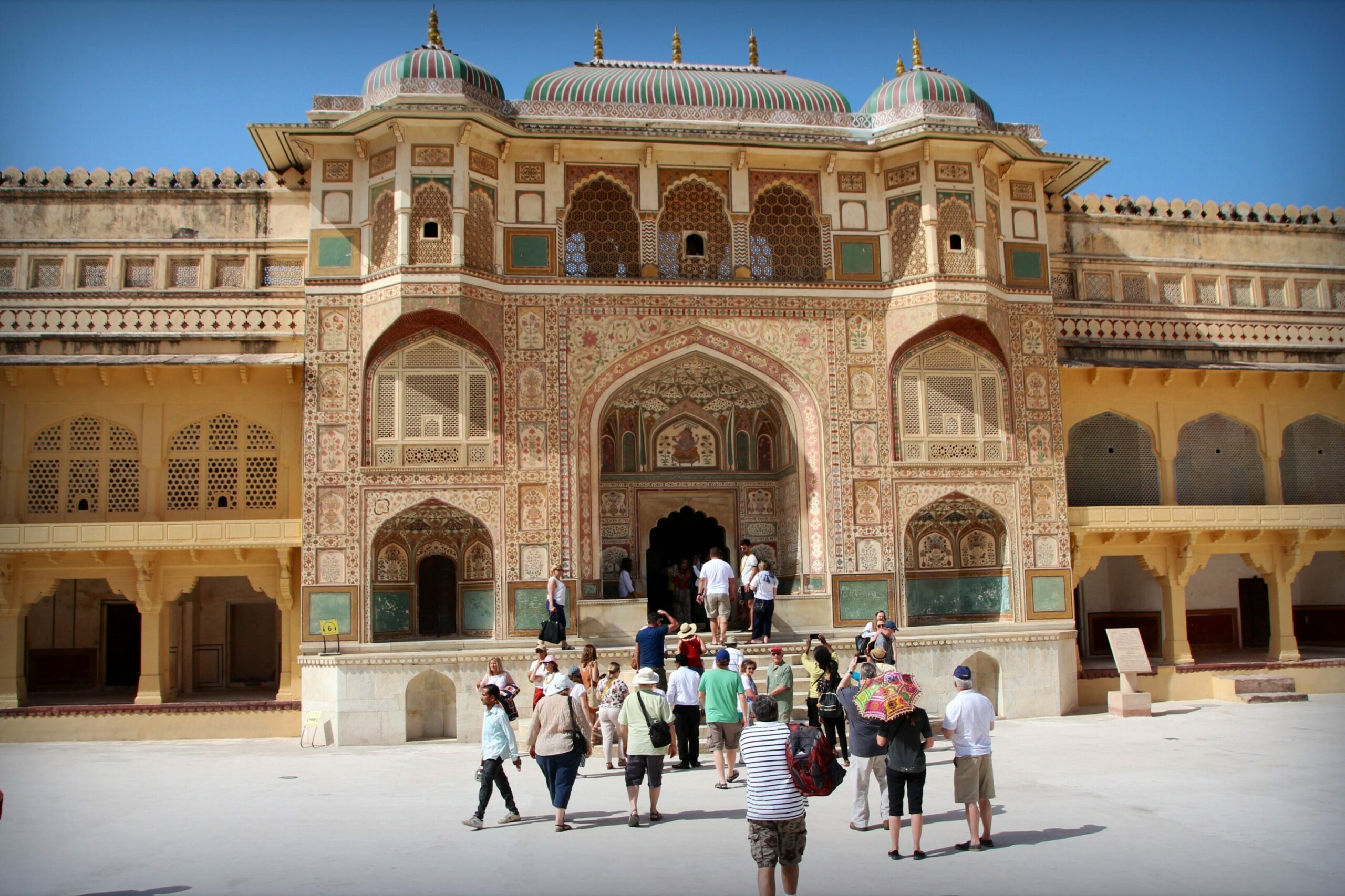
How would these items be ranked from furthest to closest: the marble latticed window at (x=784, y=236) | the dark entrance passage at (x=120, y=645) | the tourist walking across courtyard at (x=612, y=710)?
the dark entrance passage at (x=120, y=645), the marble latticed window at (x=784, y=236), the tourist walking across courtyard at (x=612, y=710)

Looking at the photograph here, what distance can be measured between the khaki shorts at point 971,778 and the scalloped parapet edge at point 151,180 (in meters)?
14.2

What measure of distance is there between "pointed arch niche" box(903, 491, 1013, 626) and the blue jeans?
9.92 metres

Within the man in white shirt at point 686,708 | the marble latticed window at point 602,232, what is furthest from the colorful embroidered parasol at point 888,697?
the marble latticed window at point 602,232

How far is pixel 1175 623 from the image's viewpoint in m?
18.8

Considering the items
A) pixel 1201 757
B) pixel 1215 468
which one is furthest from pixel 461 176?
pixel 1215 468

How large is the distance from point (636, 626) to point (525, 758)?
368 cm

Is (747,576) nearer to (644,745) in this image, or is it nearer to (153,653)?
(644,745)

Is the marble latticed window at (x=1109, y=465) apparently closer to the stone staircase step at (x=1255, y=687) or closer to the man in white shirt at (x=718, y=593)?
the stone staircase step at (x=1255, y=687)

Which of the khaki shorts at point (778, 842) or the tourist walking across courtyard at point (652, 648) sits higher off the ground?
the tourist walking across courtyard at point (652, 648)

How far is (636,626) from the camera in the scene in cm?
1616

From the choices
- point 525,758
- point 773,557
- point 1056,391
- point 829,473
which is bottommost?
point 525,758

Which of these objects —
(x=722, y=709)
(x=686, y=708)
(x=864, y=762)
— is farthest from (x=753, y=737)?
(x=686, y=708)

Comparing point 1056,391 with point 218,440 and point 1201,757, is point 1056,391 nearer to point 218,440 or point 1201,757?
point 1201,757

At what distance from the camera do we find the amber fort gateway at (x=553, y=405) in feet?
53.6
